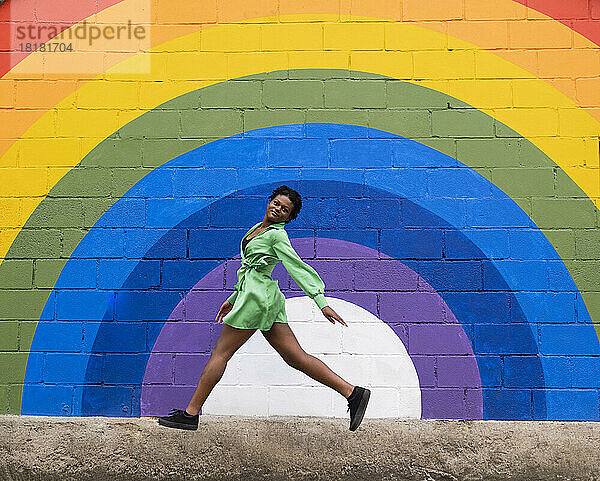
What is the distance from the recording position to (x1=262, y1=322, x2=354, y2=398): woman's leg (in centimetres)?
427

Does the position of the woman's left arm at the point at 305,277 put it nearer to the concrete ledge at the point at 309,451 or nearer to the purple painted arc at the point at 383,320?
the purple painted arc at the point at 383,320

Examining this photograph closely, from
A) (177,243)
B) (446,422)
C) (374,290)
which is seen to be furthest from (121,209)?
(446,422)

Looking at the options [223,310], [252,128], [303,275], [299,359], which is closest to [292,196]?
[303,275]

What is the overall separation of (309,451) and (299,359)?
2.22 ft

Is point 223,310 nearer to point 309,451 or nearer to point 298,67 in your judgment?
point 309,451

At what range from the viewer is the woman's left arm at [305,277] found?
4113mm

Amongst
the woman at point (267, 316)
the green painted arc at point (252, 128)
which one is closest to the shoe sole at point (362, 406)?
the woman at point (267, 316)

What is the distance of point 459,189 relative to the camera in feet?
15.0

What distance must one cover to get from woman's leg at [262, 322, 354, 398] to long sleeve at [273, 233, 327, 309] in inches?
14.4

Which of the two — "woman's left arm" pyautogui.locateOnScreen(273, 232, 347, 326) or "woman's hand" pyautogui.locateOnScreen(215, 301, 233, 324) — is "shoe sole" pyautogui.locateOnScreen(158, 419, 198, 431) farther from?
"woman's left arm" pyautogui.locateOnScreen(273, 232, 347, 326)

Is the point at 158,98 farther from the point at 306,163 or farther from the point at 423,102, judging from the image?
the point at 423,102

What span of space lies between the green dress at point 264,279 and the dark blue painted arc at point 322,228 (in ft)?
1.22

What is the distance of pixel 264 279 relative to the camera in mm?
4293

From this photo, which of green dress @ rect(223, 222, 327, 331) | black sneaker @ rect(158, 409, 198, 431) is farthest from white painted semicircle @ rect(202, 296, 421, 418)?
green dress @ rect(223, 222, 327, 331)
